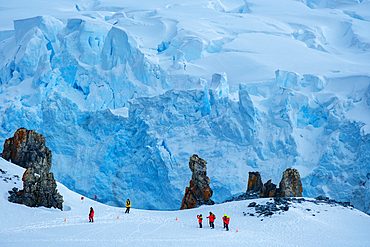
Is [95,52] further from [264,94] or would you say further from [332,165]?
[332,165]

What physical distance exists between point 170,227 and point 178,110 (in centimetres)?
1563

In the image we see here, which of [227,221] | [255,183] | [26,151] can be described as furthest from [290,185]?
[26,151]

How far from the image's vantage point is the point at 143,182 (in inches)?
1084

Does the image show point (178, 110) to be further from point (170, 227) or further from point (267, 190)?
point (170, 227)

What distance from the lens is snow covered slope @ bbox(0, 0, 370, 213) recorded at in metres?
26.1

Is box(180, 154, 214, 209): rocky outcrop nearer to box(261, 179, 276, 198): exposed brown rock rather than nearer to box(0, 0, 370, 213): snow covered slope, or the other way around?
box(261, 179, 276, 198): exposed brown rock

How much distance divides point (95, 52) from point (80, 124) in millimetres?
6632

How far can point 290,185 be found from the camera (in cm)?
2012

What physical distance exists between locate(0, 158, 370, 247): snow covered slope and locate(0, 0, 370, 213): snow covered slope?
8.50 m

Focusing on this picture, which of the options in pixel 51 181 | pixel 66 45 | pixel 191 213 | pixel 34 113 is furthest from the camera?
pixel 66 45

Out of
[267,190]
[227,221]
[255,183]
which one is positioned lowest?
[255,183]

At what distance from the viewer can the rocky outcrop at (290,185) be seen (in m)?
19.9

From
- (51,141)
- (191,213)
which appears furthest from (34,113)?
(191,213)

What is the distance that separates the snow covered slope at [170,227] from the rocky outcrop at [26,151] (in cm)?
167
